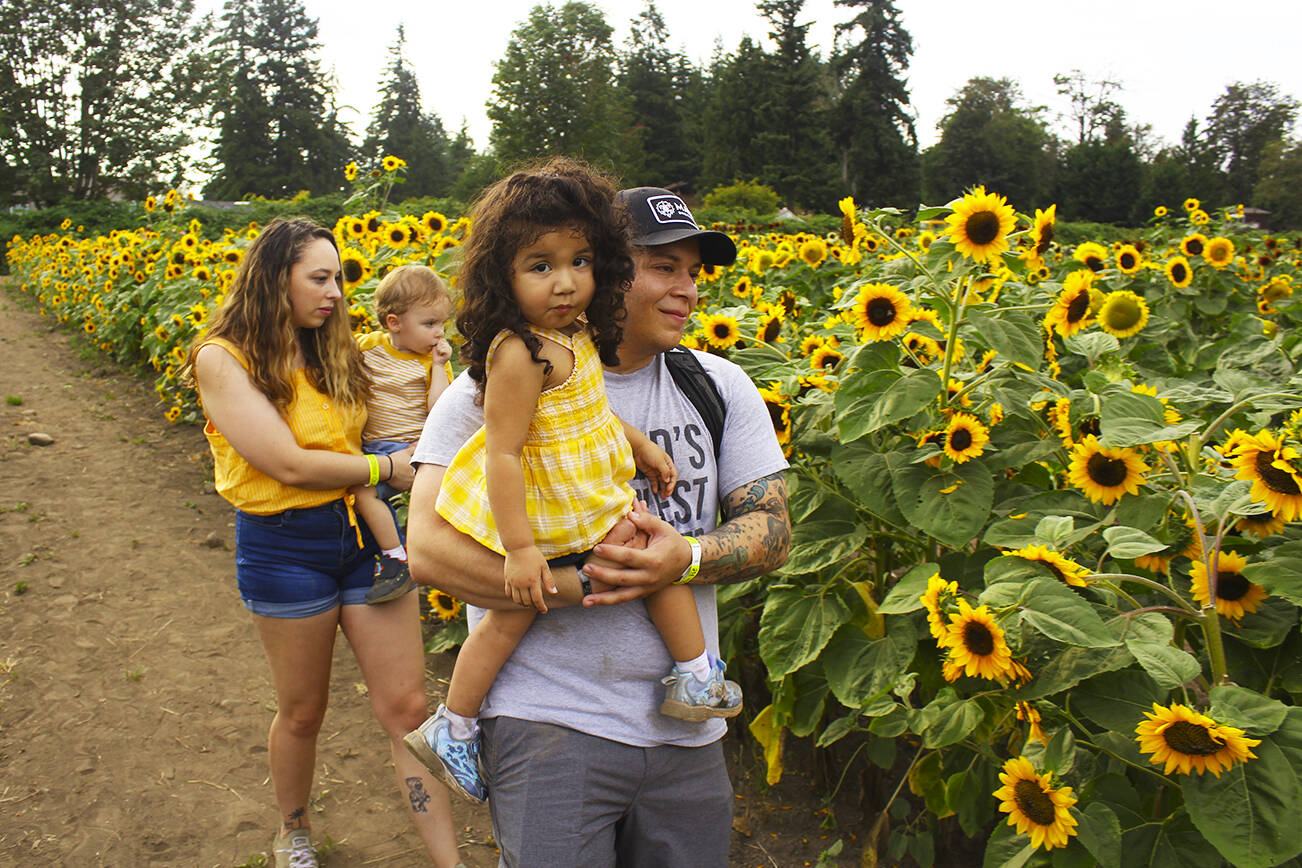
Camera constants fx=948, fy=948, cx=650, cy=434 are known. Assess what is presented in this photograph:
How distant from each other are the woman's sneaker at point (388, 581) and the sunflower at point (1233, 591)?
6.62 ft

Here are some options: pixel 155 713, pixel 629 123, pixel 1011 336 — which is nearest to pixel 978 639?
pixel 1011 336

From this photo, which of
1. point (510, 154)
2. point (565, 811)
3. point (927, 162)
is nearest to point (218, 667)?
point (565, 811)

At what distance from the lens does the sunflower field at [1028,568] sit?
5.42 feet

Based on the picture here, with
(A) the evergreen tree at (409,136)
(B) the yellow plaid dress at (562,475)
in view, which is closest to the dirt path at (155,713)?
(B) the yellow plaid dress at (562,475)

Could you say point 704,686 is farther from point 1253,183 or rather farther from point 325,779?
point 1253,183

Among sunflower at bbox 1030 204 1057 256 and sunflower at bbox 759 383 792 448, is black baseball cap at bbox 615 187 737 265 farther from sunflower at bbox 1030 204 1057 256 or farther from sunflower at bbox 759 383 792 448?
sunflower at bbox 1030 204 1057 256

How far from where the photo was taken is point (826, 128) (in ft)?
178

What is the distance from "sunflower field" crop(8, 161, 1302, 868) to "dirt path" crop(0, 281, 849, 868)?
998 millimetres

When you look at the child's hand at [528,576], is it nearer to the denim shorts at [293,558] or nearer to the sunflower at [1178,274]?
the denim shorts at [293,558]

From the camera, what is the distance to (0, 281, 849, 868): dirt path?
3.15 metres

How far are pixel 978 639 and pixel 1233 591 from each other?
549mm

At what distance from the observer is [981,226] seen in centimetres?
220

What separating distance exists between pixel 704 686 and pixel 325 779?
2432 millimetres

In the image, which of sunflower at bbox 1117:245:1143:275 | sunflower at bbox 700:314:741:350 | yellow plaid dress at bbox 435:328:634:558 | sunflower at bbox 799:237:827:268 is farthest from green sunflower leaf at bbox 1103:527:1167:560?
sunflower at bbox 799:237:827:268
